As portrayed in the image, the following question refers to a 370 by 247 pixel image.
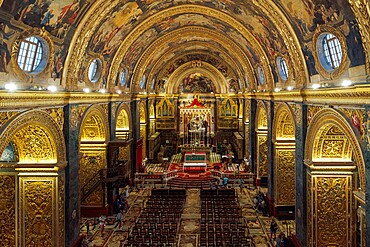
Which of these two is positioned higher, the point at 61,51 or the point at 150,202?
the point at 61,51

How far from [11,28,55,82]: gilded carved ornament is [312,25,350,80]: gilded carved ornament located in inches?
395

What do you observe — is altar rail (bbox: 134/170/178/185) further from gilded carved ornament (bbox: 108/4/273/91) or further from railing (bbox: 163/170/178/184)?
gilded carved ornament (bbox: 108/4/273/91)

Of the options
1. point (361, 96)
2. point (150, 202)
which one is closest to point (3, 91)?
point (361, 96)

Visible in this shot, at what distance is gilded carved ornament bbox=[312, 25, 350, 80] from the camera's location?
1184 centimetres

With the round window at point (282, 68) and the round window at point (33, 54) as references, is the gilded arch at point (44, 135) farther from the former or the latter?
the round window at point (282, 68)

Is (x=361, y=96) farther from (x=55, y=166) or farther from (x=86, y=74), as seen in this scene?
(x=86, y=74)

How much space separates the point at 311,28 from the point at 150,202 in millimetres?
15154

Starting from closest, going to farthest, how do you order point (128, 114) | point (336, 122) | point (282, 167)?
point (336, 122) < point (282, 167) < point (128, 114)

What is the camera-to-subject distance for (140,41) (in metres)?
25.9

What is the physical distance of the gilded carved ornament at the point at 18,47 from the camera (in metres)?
11.9

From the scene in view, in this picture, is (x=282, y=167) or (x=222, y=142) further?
(x=222, y=142)

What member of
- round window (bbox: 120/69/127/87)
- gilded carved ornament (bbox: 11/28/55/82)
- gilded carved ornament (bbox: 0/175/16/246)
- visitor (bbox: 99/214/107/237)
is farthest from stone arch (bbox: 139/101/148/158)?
gilded carved ornament (bbox: 0/175/16/246)

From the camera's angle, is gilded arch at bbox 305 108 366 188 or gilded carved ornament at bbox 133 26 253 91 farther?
gilded carved ornament at bbox 133 26 253 91

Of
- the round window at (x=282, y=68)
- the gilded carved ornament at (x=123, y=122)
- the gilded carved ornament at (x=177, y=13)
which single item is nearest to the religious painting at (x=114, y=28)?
the gilded carved ornament at (x=177, y=13)
